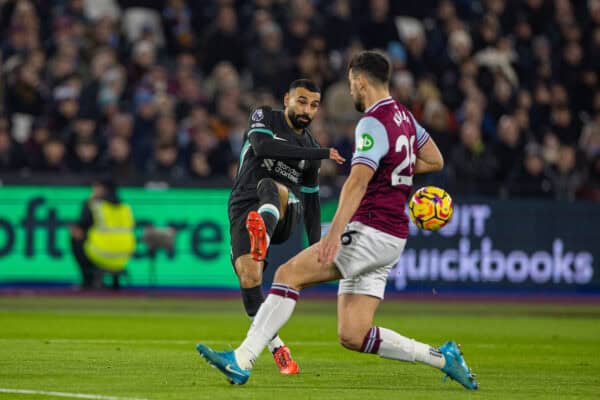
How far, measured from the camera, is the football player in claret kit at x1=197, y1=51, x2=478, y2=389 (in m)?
9.10

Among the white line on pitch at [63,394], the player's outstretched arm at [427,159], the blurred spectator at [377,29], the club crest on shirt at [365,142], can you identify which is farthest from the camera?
the blurred spectator at [377,29]

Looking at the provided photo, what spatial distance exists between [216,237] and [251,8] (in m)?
4.96

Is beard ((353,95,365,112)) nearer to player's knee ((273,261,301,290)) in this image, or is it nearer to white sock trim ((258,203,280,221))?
player's knee ((273,261,301,290))

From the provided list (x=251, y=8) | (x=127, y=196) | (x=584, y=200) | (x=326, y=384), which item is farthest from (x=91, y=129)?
(x=326, y=384)

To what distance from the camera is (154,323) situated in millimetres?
16359

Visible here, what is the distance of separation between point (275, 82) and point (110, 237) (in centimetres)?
401

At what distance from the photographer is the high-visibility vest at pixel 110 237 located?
71.2 ft

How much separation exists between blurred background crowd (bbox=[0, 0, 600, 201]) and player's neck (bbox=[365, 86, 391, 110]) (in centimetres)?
1222

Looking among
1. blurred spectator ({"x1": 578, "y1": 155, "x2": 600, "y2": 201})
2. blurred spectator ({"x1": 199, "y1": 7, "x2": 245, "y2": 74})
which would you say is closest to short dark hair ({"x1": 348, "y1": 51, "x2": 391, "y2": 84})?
blurred spectator ({"x1": 578, "y1": 155, "x2": 600, "y2": 201})

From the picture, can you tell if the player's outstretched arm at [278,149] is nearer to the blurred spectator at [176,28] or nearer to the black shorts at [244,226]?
the black shorts at [244,226]

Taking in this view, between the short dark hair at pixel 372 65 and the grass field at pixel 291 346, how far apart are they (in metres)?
2.22

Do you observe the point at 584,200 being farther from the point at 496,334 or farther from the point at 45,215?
the point at 45,215

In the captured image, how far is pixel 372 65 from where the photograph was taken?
9.23 metres

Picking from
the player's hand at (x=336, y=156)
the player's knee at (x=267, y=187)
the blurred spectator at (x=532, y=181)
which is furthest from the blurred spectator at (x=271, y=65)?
the player's hand at (x=336, y=156)
